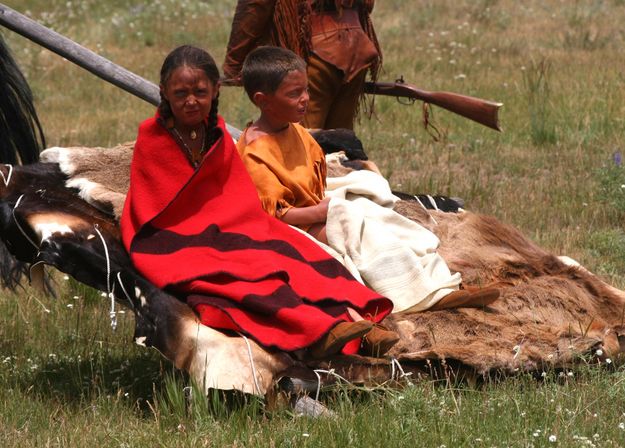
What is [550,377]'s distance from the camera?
4.63 meters

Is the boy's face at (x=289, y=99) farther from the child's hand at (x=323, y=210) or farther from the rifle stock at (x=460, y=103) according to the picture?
the rifle stock at (x=460, y=103)

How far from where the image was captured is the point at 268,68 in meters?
5.00

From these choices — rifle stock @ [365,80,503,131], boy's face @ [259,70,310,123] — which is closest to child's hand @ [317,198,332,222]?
boy's face @ [259,70,310,123]

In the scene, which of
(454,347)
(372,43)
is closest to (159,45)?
(372,43)

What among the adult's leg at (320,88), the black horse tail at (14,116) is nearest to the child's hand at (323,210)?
the adult's leg at (320,88)

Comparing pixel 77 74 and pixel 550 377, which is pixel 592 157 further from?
pixel 77 74

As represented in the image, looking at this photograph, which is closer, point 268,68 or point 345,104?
point 268,68

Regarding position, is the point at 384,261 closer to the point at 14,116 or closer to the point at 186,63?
the point at 186,63

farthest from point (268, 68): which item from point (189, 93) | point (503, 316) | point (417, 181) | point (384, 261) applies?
point (417, 181)

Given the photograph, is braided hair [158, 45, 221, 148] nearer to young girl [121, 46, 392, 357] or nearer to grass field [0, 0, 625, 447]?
young girl [121, 46, 392, 357]

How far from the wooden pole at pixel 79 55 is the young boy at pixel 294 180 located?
1.02 metres

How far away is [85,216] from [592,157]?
5.26 metres

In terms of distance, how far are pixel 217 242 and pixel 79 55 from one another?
1.98 m

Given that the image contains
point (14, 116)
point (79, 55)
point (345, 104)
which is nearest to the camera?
point (14, 116)
